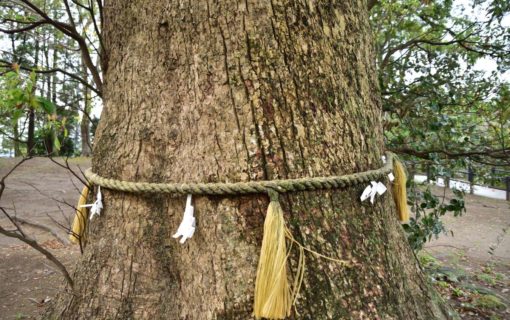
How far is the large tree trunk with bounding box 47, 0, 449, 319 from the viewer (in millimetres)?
996

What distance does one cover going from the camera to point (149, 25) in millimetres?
1141

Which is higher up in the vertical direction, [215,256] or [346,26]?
[346,26]

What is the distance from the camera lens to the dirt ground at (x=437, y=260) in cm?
275

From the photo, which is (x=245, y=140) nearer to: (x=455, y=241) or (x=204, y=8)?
(x=204, y=8)

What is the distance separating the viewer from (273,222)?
937 mm

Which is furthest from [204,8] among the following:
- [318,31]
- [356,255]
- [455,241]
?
[455,241]

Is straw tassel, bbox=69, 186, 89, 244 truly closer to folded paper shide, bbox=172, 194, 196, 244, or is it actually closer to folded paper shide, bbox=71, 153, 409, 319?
folded paper shide, bbox=71, 153, 409, 319

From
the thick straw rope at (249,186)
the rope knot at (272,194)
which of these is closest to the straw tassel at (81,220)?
the thick straw rope at (249,186)

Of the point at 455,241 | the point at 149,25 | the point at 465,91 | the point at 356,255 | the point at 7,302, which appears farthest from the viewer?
the point at 455,241

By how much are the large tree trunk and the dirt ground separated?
0.68 metres

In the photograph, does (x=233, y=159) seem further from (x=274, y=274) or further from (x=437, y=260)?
(x=437, y=260)

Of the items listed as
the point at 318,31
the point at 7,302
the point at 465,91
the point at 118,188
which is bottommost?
the point at 7,302

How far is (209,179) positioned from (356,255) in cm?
43

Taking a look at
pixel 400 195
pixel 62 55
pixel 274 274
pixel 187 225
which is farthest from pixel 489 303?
pixel 62 55
